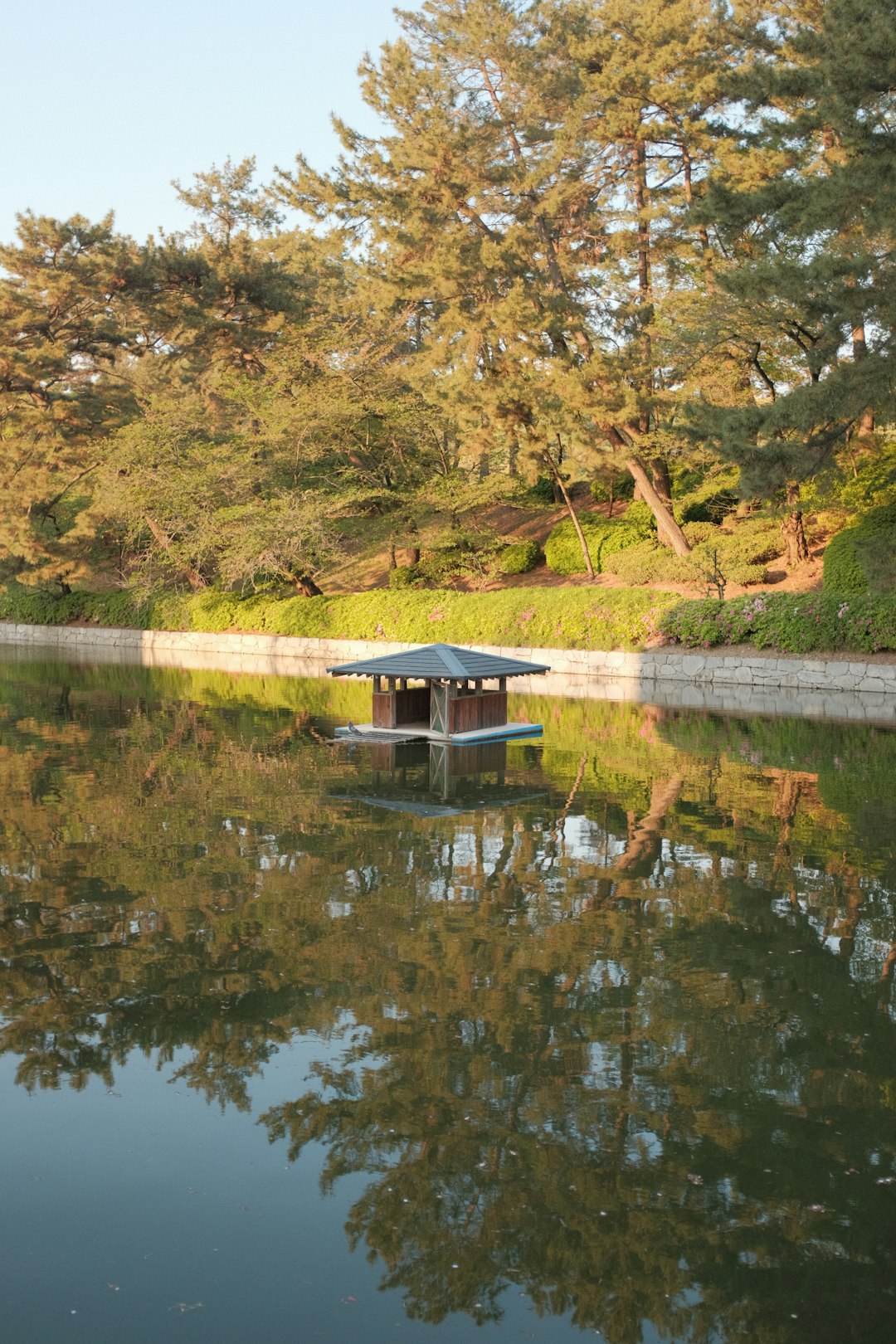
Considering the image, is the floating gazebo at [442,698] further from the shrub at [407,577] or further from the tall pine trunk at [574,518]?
the shrub at [407,577]

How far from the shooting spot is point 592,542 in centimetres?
3281

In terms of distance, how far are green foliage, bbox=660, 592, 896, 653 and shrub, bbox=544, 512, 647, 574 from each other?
6002 millimetres

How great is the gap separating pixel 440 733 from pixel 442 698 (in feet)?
1.78

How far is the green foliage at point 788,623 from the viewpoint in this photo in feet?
73.4

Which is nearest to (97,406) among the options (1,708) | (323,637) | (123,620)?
(123,620)

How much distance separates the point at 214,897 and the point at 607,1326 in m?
5.42

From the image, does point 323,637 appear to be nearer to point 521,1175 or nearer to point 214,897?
point 214,897

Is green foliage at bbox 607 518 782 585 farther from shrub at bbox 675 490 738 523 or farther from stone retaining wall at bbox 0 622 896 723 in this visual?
stone retaining wall at bbox 0 622 896 723

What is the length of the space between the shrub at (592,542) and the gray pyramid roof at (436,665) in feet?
47.3

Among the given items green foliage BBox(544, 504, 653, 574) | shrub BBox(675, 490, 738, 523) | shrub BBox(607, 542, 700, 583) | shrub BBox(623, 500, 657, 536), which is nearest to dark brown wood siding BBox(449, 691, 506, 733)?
shrub BBox(607, 542, 700, 583)

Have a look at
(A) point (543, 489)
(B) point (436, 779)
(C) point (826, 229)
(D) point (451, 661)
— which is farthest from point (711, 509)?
(B) point (436, 779)

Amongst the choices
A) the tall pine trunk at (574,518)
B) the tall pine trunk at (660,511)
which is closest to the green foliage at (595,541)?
the tall pine trunk at (574,518)

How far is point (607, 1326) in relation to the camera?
4.14 meters

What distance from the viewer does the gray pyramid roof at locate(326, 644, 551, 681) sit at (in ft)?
55.5
